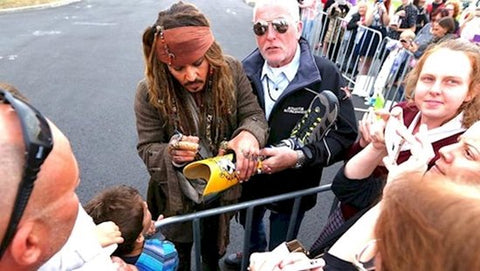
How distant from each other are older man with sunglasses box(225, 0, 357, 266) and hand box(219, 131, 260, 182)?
4.0 inches

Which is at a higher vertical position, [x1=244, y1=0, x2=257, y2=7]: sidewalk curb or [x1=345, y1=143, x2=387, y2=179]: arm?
[x1=345, y1=143, x2=387, y2=179]: arm

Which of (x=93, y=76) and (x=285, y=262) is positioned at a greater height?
(x=285, y=262)

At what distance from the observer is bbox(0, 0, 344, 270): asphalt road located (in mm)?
4121

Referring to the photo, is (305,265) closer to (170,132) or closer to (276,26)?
(170,132)

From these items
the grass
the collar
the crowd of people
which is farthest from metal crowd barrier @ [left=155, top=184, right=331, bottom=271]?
the grass

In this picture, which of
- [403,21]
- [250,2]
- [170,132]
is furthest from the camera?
[250,2]

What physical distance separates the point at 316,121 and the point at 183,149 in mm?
650

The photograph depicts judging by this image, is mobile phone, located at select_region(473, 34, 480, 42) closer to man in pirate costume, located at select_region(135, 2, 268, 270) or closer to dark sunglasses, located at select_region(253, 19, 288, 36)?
dark sunglasses, located at select_region(253, 19, 288, 36)

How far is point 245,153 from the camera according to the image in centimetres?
174

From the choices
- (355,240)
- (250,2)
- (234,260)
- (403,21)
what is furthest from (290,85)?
(250,2)

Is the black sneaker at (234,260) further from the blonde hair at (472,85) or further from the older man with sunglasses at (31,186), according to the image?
the older man with sunglasses at (31,186)

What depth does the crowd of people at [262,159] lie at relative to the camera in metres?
0.73

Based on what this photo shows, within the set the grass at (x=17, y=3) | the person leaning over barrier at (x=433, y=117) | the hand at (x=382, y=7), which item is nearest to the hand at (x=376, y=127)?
the person leaning over barrier at (x=433, y=117)

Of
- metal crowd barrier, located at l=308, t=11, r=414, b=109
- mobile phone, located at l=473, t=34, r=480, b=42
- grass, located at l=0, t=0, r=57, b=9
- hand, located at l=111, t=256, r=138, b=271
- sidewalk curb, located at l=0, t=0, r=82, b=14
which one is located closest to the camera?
hand, located at l=111, t=256, r=138, b=271
